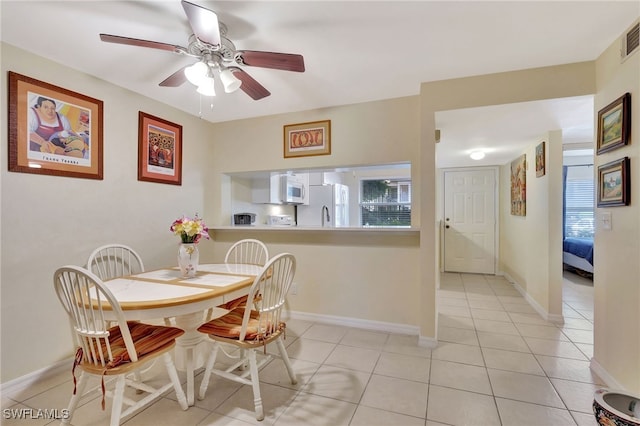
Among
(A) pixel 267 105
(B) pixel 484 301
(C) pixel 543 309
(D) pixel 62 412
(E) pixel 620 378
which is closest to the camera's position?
(D) pixel 62 412

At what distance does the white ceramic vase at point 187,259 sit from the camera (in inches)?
79.9

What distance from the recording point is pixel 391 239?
2.77 meters

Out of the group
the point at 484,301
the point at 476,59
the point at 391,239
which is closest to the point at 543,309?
the point at 484,301

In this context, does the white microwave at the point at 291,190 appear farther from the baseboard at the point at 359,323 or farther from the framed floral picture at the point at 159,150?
the baseboard at the point at 359,323

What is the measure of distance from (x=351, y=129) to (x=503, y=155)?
2732 millimetres

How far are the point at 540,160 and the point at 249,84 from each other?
3288mm

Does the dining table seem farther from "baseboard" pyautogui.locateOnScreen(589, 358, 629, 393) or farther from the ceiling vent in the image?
the ceiling vent

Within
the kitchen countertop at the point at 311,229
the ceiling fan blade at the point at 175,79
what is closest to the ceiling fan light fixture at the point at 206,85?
the ceiling fan blade at the point at 175,79

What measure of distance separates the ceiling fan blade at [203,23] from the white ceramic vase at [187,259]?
1.32 meters

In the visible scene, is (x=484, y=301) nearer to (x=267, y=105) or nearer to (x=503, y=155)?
(x=503, y=155)

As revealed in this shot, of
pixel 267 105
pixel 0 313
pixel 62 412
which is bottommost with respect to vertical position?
pixel 62 412

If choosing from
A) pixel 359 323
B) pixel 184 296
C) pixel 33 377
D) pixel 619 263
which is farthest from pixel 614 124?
pixel 33 377

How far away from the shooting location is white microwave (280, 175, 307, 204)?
4.34 metres

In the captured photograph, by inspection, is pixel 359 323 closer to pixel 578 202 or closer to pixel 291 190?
pixel 291 190
